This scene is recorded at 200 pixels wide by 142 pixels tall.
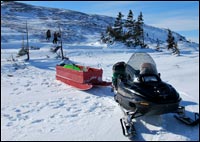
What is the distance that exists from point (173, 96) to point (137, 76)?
1.11 meters

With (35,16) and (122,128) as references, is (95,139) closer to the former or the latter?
(122,128)

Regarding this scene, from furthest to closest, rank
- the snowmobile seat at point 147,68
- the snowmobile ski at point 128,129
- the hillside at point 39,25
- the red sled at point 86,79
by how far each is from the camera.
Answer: the hillside at point 39,25
the red sled at point 86,79
the snowmobile seat at point 147,68
the snowmobile ski at point 128,129

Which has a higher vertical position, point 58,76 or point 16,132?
point 58,76

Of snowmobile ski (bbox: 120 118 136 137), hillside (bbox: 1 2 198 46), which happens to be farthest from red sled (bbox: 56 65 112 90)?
hillside (bbox: 1 2 198 46)

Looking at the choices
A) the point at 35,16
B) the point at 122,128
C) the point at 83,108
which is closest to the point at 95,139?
the point at 122,128

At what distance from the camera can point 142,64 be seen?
7.83 metres

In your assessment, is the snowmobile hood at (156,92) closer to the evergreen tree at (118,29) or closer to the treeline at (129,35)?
the treeline at (129,35)

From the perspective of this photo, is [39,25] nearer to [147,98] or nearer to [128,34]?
[128,34]

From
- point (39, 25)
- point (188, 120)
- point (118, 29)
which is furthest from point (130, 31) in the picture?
point (188, 120)

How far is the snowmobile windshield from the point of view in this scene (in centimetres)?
745

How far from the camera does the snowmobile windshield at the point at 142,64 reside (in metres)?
7.45

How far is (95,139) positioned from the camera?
609 cm

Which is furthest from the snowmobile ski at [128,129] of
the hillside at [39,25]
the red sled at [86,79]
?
the hillside at [39,25]

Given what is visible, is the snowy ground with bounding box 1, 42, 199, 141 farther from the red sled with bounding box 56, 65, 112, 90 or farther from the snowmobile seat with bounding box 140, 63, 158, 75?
the snowmobile seat with bounding box 140, 63, 158, 75
